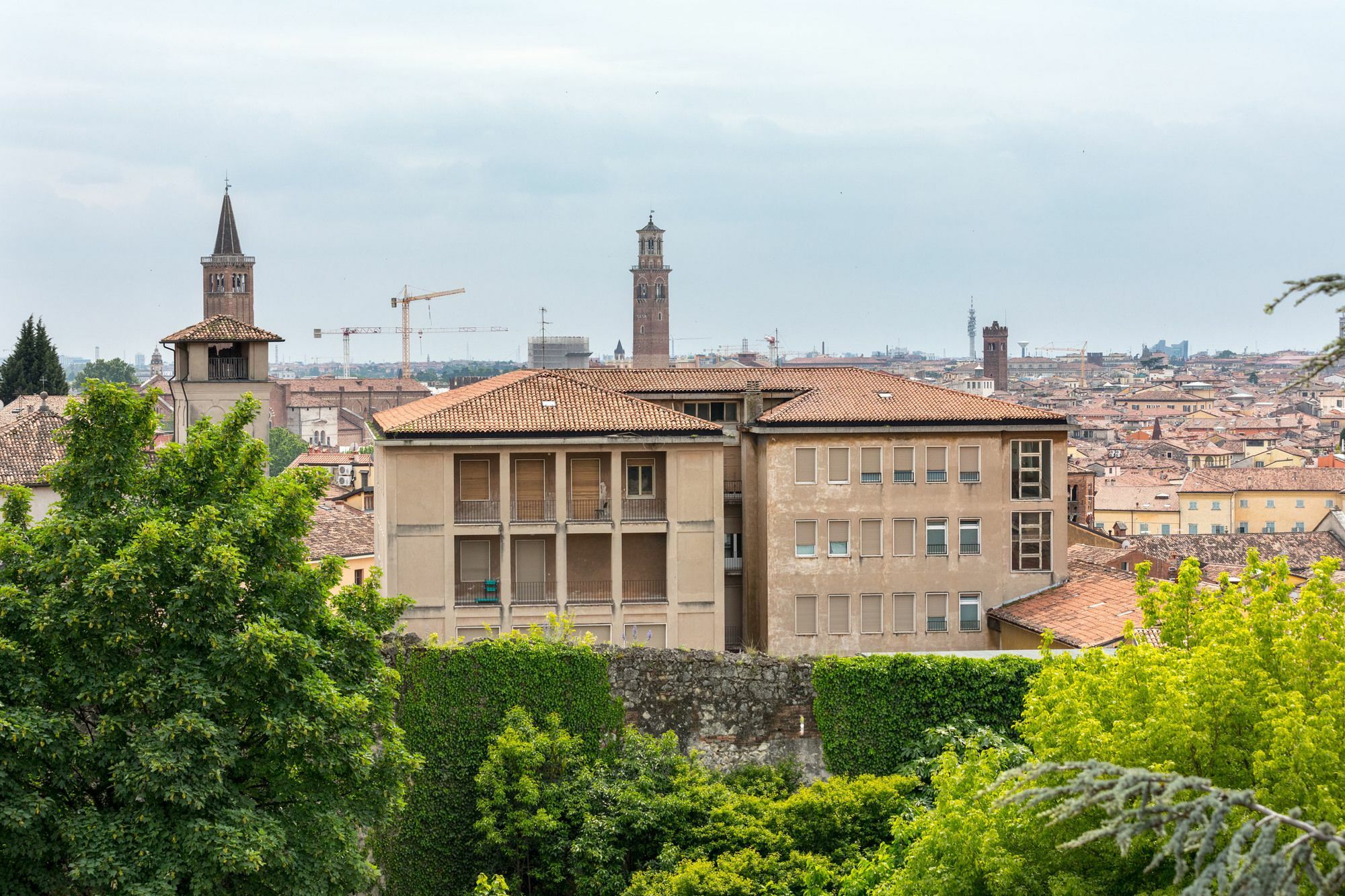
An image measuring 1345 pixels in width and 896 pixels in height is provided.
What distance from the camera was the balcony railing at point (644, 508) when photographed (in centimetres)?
3709

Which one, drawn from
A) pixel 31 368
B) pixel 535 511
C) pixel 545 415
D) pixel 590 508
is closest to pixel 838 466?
pixel 590 508

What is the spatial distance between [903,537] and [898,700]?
13.2 metres

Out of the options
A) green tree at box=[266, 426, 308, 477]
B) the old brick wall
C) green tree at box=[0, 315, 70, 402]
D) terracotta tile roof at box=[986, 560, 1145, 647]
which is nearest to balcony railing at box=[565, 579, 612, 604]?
terracotta tile roof at box=[986, 560, 1145, 647]

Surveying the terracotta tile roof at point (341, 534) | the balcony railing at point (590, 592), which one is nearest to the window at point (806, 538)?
the balcony railing at point (590, 592)

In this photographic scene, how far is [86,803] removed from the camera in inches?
687

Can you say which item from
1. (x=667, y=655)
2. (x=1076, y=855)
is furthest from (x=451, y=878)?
(x=1076, y=855)

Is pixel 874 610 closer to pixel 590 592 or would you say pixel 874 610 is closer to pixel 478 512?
pixel 590 592

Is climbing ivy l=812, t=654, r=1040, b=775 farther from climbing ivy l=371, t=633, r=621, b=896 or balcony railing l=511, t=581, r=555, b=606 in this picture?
balcony railing l=511, t=581, r=555, b=606

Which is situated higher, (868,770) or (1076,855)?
(1076,855)

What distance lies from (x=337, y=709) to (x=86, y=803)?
2.90 meters

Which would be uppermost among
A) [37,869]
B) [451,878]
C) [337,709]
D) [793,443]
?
[793,443]

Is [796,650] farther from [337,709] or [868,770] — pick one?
[337,709]

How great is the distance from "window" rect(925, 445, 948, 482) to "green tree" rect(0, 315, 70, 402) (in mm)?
67464

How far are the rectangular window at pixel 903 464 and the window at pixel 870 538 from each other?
1206 mm
